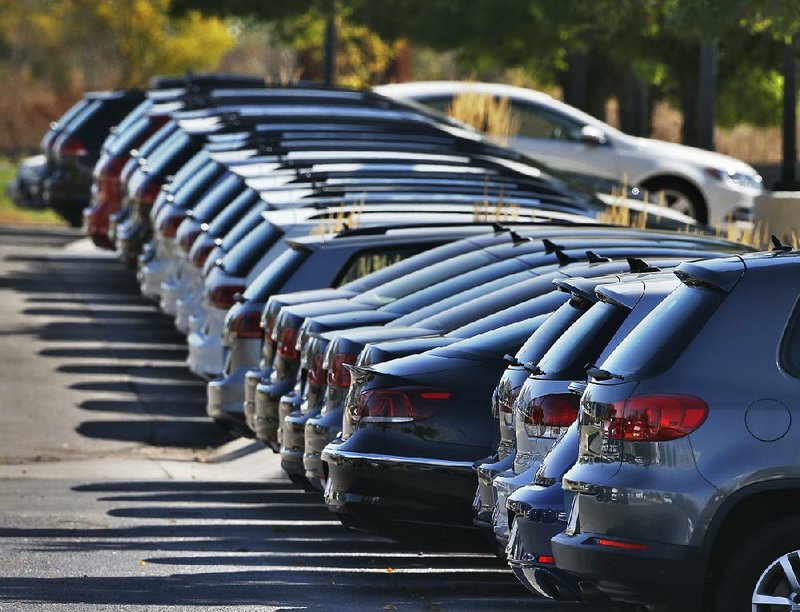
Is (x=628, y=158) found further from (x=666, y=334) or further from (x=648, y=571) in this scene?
(x=648, y=571)

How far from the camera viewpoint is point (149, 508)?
1306 cm

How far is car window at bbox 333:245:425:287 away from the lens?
13258 millimetres

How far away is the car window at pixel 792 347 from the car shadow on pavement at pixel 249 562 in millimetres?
2550

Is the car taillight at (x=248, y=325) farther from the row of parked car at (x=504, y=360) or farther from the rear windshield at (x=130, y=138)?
the rear windshield at (x=130, y=138)

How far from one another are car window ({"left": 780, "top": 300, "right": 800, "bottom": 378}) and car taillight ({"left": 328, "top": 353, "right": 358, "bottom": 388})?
3.74m

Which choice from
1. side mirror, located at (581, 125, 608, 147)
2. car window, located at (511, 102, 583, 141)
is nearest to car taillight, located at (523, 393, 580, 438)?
side mirror, located at (581, 125, 608, 147)

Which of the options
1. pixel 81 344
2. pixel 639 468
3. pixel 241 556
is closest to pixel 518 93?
pixel 81 344

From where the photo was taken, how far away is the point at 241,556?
10.9m

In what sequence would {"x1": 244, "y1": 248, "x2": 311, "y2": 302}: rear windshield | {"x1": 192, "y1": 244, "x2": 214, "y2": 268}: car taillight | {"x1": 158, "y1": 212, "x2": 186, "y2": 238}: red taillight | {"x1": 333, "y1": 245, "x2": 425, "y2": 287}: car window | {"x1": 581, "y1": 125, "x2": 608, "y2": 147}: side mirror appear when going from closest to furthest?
1. {"x1": 333, "y1": 245, "x2": 425, "y2": 287}: car window
2. {"x1": 244, "y1": 248, "x2": 311, "y2": 302}: rear windshield
3. {"x1": 192, "y1": 244, "x2": 214, "y2": 268}: car taillight
4. {"x1": 158, "y1": 212, "x2": 186, "y2": 238}: red taillight
5. {"x1": 581, "y1": 125, "x2": 608, "y2": 147}: side mirror

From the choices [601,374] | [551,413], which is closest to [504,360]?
[551,413]

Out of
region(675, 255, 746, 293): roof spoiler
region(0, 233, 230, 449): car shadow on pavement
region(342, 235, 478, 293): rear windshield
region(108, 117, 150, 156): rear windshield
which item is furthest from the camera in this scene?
region(108, 117, 150, 156): rear windshield

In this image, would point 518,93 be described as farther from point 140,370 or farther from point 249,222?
point 249,222

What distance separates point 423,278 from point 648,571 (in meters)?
5.15

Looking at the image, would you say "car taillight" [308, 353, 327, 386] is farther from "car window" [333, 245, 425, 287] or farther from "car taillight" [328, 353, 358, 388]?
"car window" [333, 245, 425, 287]
